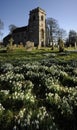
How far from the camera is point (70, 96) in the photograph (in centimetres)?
974

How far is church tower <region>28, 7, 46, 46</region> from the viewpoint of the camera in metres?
97.2

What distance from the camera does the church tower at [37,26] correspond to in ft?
319

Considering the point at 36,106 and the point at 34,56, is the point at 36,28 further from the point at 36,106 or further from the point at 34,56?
the point at 36,106

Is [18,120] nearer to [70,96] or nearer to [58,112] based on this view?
[58,112]

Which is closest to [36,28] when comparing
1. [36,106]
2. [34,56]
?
[34,56]

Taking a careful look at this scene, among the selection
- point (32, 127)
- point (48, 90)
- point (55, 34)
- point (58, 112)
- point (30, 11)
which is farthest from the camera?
point (55, 34)

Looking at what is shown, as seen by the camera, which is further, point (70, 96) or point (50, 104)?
point (70, 96)

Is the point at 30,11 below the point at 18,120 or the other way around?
the other way around

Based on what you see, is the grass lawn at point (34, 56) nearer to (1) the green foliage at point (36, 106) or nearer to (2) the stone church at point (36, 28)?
(1) the green foliage at point (36, 106)

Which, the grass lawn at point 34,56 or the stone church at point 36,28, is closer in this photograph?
the grass lawn at point 34,56


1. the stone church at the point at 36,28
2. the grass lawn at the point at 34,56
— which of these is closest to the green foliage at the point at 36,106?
the grass lawn at the point at 34,56

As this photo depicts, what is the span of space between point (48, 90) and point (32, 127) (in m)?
3.95

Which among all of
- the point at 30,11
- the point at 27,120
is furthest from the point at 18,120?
the point at 30,11

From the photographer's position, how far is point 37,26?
320 ft
